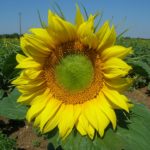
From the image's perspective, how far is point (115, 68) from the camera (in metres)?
1.66

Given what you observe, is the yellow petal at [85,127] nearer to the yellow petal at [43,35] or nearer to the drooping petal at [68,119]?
the drooping petal at [68,119]

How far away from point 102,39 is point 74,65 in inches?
7.9

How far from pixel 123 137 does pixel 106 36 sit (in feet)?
1.25

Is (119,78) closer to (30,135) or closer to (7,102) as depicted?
(7,102)

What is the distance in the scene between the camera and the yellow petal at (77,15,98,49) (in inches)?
63.2

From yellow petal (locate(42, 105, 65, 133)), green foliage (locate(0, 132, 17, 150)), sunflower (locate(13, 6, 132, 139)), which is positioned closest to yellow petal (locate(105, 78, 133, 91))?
sunflower (locate(13, 6, 132, 139))

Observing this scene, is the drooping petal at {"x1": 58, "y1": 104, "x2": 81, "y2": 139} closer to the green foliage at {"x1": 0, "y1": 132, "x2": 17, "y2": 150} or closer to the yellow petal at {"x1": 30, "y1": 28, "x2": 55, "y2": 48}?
the yellow petal at {"x1": 30, "y1": 28, "x2": 55, "y2": 48}

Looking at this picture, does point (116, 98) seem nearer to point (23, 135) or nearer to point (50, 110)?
point (50, 110)

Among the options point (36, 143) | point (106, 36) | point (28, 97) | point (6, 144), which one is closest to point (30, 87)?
point (28, 97)

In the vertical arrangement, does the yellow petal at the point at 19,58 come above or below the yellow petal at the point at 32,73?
above

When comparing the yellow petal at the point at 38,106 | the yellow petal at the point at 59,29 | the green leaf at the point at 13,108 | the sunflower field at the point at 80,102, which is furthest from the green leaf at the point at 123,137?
the yellow petal at the point at 59,29

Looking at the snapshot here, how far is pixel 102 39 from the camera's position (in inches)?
64.9

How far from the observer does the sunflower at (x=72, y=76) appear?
65.1 inches

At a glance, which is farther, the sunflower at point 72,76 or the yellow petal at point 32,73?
the yellow petal at point 32,73
